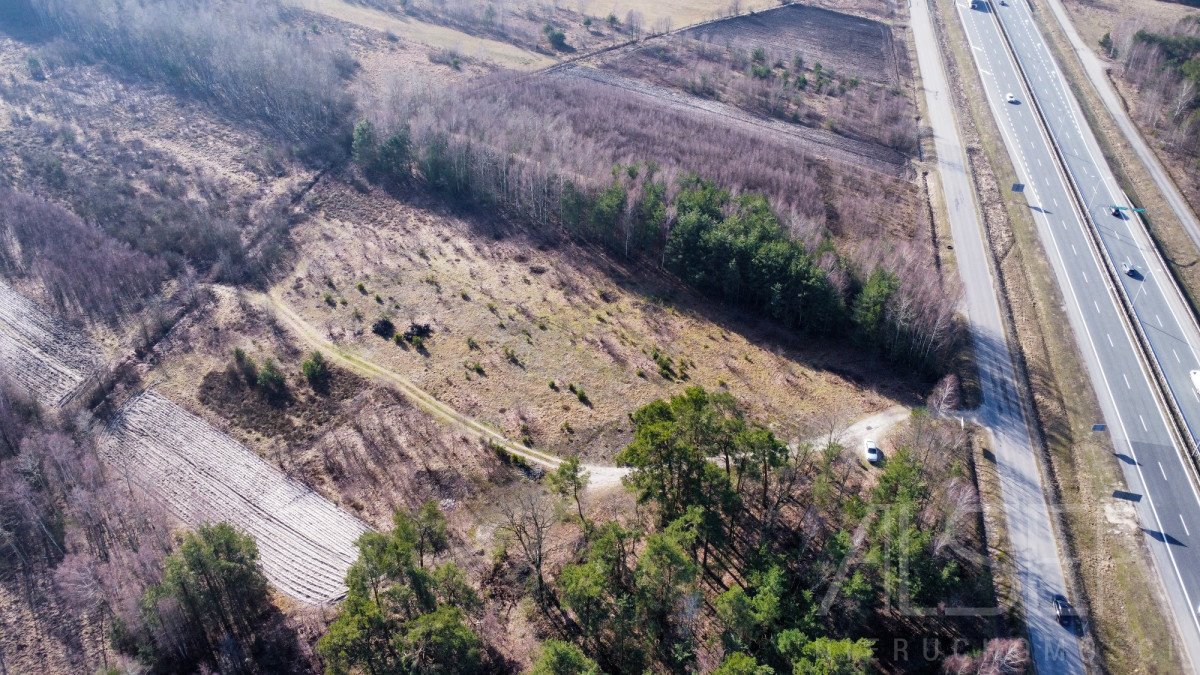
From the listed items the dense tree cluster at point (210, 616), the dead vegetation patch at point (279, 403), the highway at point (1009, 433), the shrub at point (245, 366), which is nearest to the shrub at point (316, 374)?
the dead vegetation patch at point (279, 403)

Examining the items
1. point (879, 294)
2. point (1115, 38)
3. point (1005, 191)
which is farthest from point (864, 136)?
point (1115, 38)

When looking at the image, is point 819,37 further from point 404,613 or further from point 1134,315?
point 404,613

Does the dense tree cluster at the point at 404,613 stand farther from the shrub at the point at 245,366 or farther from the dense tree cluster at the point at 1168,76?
the dense tree cluster at the point at 1168,76

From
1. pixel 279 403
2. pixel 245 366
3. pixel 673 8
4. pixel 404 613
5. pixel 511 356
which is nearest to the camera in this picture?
pixel 404 613

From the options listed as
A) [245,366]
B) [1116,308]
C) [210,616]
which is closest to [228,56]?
[245,366]

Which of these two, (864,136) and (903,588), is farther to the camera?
(864,136)

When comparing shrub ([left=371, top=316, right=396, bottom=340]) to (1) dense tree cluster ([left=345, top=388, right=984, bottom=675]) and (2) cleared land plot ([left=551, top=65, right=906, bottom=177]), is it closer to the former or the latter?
(1) dense tree cluster ([left=345, top=388, right=984, bottom=675])

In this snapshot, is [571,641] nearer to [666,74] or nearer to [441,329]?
[441,329]
